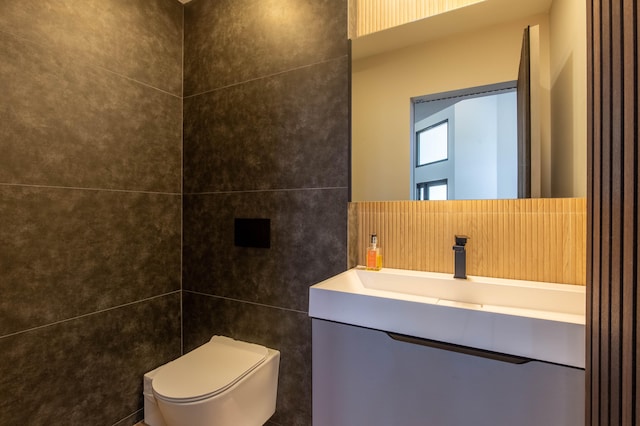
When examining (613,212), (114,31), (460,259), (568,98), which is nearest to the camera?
(613,212)

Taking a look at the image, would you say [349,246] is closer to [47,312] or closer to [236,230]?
[236,230]

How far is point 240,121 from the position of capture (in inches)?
63.3

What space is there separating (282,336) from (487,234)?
1.03 meters

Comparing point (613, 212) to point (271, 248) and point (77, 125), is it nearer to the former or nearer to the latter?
point (271, 248)

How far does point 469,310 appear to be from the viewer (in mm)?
808

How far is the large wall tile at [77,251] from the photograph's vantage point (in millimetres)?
1169

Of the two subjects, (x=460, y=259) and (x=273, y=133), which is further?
(x=273, y=133)

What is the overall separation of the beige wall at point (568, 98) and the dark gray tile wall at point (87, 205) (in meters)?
1.81

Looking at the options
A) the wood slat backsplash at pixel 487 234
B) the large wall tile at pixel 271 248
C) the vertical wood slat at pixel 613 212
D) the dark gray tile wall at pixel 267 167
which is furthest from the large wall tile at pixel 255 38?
the vertical wood slat at pixel 613 212

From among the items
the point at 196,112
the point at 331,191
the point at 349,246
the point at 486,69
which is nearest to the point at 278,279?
the point at 349,246

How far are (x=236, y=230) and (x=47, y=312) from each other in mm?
833

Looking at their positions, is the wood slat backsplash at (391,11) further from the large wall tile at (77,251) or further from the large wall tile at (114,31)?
the large wall tile at (77,251)

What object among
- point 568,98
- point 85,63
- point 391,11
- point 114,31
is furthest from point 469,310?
point 114,31

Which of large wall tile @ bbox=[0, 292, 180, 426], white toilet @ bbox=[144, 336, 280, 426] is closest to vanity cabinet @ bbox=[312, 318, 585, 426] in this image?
white toilet @ bbox=[144, 336, 280, 426]
